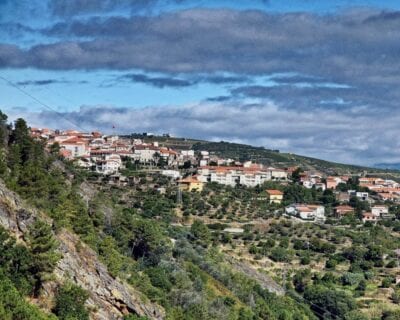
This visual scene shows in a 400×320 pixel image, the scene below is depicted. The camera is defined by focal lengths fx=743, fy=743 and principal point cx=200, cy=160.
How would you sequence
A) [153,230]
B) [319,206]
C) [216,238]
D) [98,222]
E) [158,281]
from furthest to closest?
1. [319,206]
2. [216,238]
3. [153,230]
4. [98,222]
5. [158,281]

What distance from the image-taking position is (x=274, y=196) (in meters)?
124

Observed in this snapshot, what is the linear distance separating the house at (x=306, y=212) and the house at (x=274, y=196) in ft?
11.2

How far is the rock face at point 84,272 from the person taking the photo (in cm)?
3272

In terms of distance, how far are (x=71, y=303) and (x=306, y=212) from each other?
86875 millimetres

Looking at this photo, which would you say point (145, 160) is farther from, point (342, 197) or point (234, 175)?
point (342, 197)

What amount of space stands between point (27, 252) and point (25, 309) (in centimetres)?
455

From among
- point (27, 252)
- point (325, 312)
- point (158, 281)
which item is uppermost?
point (27, 252)

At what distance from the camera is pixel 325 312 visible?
224ft

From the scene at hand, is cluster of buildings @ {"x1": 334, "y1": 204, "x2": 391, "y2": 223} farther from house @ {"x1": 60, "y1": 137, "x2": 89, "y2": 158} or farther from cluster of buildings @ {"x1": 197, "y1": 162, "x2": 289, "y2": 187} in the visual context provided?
house @ {"x1": 60, "y1": 137, "x2": 89, "y2": 158}

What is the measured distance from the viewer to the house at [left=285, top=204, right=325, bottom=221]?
113m

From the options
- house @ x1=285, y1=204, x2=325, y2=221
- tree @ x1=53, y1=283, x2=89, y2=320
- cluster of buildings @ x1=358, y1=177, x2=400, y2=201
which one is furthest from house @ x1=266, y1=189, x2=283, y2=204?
tree @ x1=53, y1=283, x2=89, y2=320

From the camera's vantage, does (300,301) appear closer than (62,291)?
No

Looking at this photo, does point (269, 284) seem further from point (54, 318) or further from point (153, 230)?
point (54, 318)

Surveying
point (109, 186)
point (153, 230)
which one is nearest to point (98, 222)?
point (153, 230)
